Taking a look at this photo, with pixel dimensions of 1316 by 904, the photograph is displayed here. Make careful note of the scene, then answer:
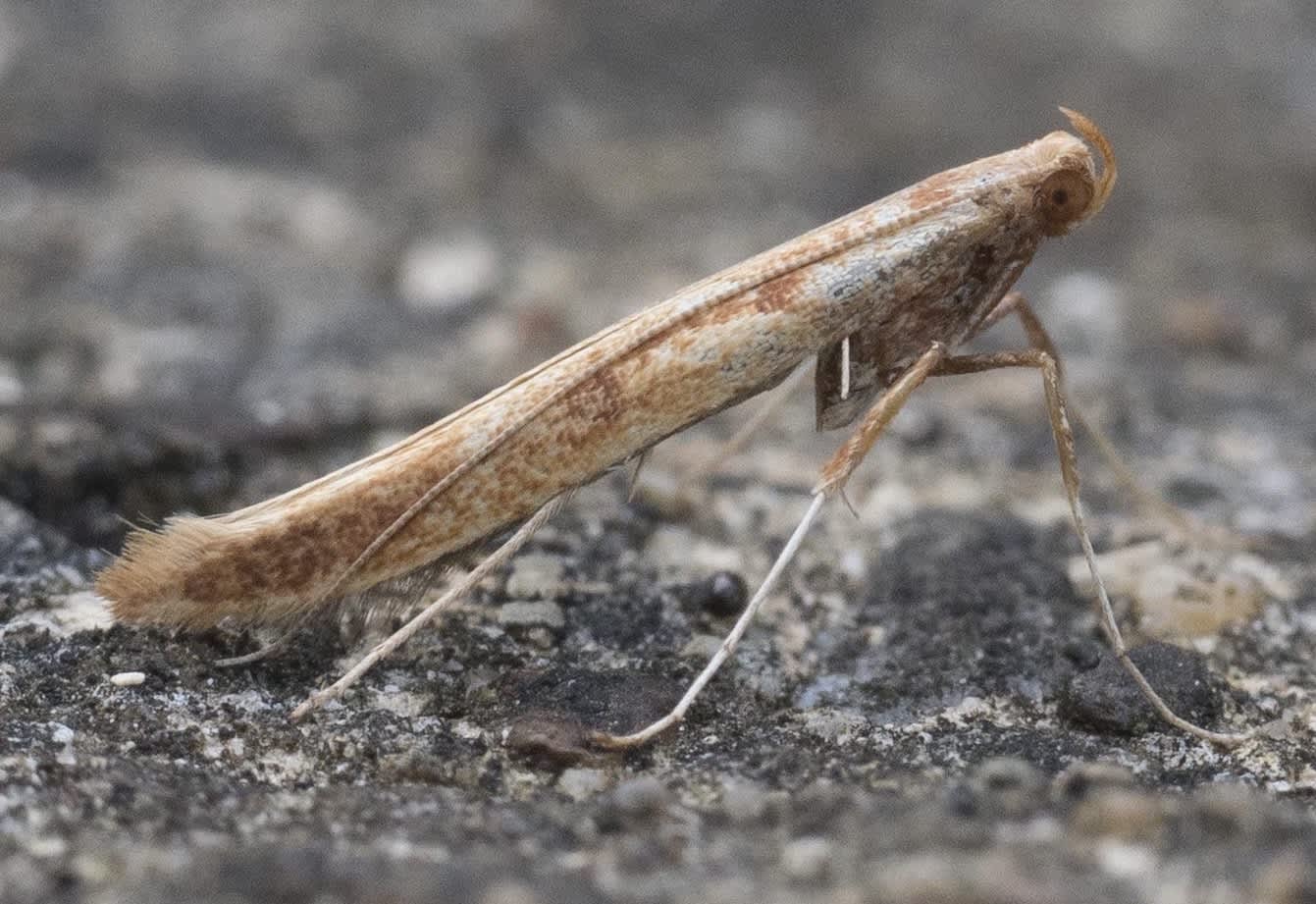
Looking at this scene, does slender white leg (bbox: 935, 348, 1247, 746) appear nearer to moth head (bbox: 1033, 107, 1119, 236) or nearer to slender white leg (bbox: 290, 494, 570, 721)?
moth head (bbox: 1033, 107, 1119, 236)

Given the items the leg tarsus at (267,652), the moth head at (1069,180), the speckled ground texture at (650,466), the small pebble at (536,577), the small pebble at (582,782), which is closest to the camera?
the speckled ground texture at (650,466)

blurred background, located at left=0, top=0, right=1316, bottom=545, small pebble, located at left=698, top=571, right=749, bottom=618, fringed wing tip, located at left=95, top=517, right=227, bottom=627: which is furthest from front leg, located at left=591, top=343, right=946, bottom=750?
blurred background, located at left=0, top=0, right=1316, bottom=545

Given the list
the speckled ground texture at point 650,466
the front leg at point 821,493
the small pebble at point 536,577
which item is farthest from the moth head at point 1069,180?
the small pebble at point 536,577

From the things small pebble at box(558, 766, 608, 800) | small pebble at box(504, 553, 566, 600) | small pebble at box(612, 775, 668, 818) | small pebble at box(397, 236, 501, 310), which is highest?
small pebble at box(397, 236, 501, 310)

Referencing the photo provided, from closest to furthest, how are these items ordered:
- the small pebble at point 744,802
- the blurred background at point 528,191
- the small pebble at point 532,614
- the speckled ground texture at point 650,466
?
the speckled ground texture at point 650,466
the small pebble at point 744,802
the small pebble at point 532,614
the blurred background at point 528,191

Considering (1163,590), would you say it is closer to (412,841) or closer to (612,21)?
(412,841)

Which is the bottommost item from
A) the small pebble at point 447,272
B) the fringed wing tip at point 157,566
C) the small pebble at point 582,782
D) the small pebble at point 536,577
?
the small pebble at point 582,782

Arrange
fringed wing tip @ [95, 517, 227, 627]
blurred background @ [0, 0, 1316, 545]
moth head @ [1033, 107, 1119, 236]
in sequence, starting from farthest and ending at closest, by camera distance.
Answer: blurred background @ [0, 0, 1316, 545], moth head @ [1033, 107, 1119, 236], fringed wing tip @ [95, 517, 227, 627]

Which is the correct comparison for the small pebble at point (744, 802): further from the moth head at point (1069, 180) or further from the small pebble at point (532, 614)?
the moth head at point (1069, 180)

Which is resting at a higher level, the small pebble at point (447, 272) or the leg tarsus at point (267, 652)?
the small pebble at point (447, 272)
